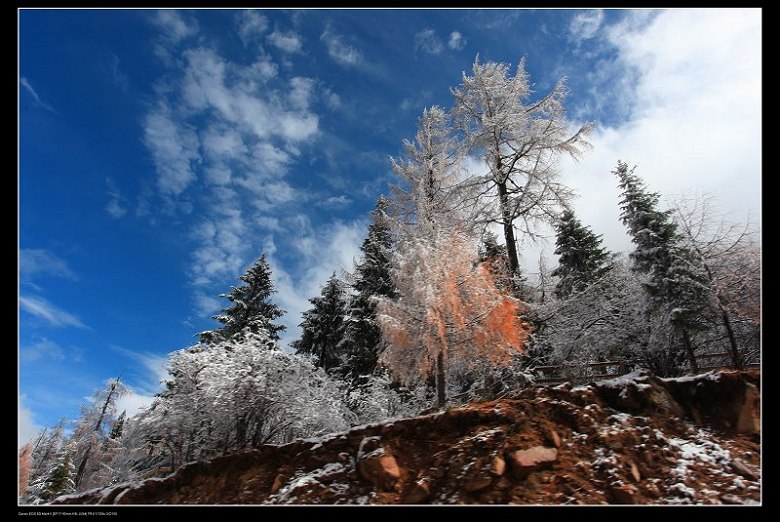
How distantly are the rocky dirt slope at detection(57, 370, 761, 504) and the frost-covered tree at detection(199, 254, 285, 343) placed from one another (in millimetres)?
13827

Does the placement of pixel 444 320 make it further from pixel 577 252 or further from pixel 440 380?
pixel 577 252

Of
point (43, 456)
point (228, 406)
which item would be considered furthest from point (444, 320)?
point (43, 456)

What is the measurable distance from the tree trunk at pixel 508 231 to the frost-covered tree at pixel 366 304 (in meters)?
5.45

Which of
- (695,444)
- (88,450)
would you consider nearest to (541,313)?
(695,444)

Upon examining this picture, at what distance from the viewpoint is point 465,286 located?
1181 cm

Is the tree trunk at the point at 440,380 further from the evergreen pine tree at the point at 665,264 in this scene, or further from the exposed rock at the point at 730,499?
the evergreen pine tree at the point at 665,264

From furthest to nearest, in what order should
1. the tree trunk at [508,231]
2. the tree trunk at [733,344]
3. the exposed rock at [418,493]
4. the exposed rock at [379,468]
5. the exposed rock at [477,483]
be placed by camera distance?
the tree trunk at [508,231], the tree trunk at [733,344], the exposed rock at [379,468], the exposed rock at [418,493], the exposed rock at [477,483]

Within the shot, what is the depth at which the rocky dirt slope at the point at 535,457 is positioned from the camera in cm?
586

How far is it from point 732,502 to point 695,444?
4.57ft

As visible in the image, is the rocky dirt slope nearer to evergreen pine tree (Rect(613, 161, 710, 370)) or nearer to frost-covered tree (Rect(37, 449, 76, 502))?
evergreen pine tree (Rect(613, 161, 710, 370))

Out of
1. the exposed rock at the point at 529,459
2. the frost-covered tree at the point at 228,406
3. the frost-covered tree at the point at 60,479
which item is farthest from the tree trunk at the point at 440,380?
Result: the frost-covered tree at the point at 60,479

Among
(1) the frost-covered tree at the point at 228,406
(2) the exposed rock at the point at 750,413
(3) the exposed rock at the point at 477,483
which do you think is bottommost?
(3) the exposed rock at the point at 477,483

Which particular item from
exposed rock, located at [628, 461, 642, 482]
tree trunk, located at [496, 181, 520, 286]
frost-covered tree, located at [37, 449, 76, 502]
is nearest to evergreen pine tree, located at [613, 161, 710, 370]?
tree trunk, located at [496, 181, 520, 286]
